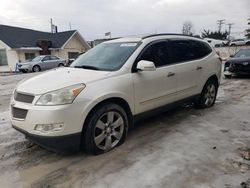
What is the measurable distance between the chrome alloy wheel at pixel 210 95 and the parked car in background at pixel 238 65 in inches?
250

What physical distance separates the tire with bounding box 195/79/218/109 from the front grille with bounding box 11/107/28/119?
399cm

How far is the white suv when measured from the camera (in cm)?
362

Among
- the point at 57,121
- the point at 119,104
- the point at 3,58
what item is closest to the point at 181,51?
the point at 119,104

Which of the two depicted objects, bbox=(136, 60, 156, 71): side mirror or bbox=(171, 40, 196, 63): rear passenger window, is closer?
bbox=(136, 60, 156, 71): side mirror

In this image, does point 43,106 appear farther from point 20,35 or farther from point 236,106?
point 20,35

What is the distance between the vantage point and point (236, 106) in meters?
6.84

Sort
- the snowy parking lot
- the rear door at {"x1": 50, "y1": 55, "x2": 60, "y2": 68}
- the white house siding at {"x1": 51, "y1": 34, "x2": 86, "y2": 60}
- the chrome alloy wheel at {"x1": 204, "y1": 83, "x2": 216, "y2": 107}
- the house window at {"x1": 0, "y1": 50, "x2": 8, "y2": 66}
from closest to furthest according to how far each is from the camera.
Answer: the snowy parking lot, the chrome alloy wheel at {"x1": 204, "y1": 83, "x2": 216, "y2": 107}, the rear door at {"x1": 50, "y1": 55, "x2": 60, "y2": 68}, the house window at {"x1": 0, "y1": 50, "x2": 8, "y2": 66}, the white house siding at {"x1": 51, "y1": 34, "x2": 86, "y2": 60}

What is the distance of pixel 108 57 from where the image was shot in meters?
4.79

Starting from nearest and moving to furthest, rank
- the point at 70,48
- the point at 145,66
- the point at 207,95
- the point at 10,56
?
the point at 145,66 < the point at 207,95 < the point at 10,56 < the point at 70,48

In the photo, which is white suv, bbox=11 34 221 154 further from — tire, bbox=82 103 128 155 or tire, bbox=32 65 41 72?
tire, bbox=32 65 41 72

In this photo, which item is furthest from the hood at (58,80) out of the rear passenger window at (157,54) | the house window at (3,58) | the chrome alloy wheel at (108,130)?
the house window at (3,58)

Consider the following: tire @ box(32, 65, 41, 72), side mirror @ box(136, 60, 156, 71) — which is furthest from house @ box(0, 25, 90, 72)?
side mirror @ box(136, 60, 156, 71)

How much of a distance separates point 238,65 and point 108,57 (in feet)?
30.5

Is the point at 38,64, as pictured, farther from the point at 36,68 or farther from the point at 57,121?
the point at 57,121
